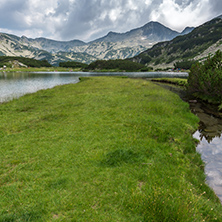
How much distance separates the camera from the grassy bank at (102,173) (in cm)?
582

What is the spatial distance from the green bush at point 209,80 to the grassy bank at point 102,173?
16.8m

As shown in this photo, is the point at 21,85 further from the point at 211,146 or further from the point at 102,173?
the point at 211,146

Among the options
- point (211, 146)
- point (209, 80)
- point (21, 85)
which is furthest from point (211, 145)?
point (21, 85)

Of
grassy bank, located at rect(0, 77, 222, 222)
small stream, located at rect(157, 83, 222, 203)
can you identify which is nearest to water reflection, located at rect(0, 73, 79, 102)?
grassy bank, located at rect(0, 77, 222, 222)

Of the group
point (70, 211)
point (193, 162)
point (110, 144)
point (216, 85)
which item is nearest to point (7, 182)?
point (70, 211)

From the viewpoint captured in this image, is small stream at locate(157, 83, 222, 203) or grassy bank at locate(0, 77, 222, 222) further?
small stream at locate(157, 83, 222, 203)

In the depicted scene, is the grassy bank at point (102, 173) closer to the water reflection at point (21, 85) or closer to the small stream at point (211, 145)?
the small stream at point (211, 145)

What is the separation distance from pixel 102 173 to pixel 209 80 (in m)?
30.6

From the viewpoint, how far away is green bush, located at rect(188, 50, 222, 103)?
87.0 feet

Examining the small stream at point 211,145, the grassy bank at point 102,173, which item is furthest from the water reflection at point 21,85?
the small stream at point 211,145

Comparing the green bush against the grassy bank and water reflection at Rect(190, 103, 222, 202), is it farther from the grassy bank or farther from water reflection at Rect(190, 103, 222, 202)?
the grassy bank

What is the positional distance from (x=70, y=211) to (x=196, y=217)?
5.28 m

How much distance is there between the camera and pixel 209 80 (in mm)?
27969

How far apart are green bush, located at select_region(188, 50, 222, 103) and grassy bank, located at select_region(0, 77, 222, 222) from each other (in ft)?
55.2
